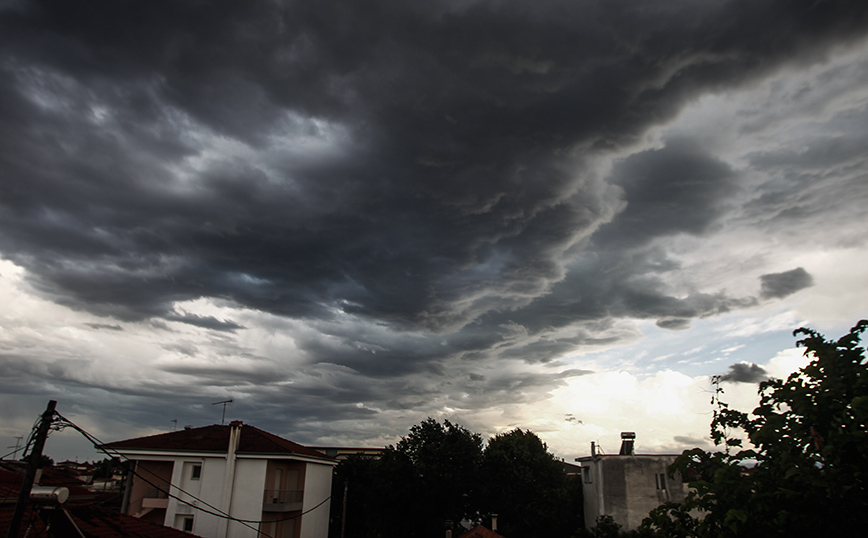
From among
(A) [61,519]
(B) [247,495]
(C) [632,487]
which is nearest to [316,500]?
(B) [247,495]

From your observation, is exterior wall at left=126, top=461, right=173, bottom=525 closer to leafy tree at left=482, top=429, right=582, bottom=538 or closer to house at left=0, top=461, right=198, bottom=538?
house at left=0, top=461, right=198, bottom=538

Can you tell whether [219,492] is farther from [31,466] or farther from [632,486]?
[632,486]

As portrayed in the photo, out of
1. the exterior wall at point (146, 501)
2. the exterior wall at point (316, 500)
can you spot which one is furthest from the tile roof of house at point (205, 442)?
the exterior wall at point (146, 501)

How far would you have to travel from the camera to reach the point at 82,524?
794 inches

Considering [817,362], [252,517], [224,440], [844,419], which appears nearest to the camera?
[844,419]

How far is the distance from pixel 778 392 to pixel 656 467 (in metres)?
42.1

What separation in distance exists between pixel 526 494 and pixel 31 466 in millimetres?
42530

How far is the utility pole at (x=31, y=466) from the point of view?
12109 millimetres

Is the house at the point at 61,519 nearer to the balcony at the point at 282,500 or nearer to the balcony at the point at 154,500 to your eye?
the balcony at the point at 282,500

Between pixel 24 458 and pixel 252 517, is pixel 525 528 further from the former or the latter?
pixel 24 458

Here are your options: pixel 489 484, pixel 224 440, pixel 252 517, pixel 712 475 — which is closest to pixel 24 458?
pixel 712 475

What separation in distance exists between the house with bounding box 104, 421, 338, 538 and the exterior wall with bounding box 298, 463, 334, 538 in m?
0.16

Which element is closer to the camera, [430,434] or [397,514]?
[397,514]

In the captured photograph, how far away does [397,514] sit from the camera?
1710 inches
